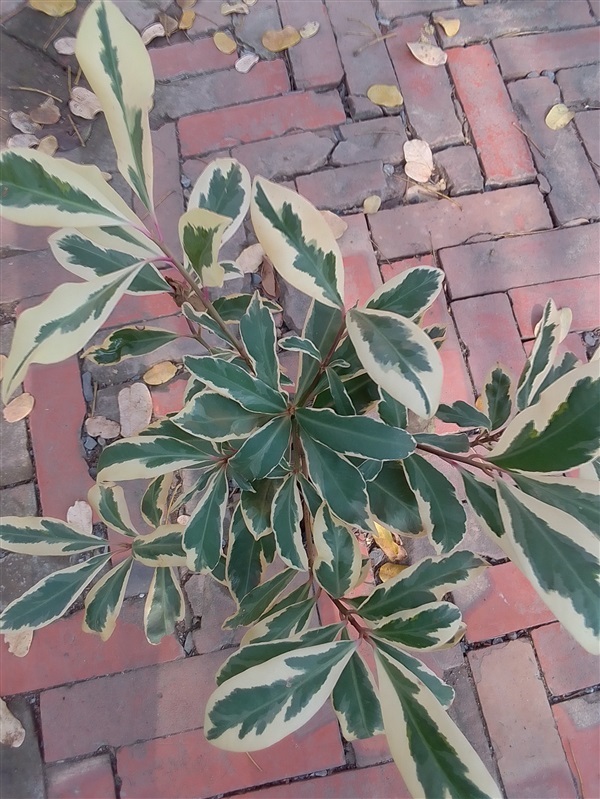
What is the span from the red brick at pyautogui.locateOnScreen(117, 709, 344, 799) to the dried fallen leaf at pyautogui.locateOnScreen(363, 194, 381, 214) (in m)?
1.13

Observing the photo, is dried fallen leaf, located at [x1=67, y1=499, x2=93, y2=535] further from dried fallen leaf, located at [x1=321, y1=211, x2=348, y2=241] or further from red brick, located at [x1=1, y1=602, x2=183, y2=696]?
dried fallen leaf, located at [x1=321, y1=211, x2=348, y2=241]

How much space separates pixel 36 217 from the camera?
19.8 inches

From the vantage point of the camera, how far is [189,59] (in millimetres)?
1579

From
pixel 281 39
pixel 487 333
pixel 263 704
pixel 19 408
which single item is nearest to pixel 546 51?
pixel 281 39

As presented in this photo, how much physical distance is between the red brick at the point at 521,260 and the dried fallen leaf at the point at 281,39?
705 mm

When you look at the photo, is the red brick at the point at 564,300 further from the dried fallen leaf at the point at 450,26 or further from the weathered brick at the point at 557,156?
the dried fallen leaf at the point at 450,26

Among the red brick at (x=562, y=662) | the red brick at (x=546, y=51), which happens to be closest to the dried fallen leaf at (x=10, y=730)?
the red brick at (x=562, y=662)

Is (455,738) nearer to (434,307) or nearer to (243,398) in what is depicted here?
(243,398)

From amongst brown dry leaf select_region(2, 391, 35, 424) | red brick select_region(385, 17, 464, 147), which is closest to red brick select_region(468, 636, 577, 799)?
brown dry leaf select_region(2, 391, 35, 424)

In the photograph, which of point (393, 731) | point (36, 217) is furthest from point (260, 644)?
point (36, 217)

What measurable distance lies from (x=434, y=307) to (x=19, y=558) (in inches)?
42.4

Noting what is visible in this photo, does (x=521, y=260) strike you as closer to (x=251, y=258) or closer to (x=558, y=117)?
(x=558, y=117)

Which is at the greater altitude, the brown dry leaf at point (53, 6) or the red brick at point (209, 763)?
the brown dry leaf at point (53, 6)

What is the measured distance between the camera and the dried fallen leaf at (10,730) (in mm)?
1181
